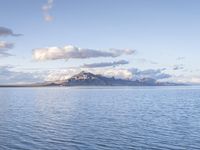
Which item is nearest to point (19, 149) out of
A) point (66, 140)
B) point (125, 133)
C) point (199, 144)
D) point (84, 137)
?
point (66, 140)

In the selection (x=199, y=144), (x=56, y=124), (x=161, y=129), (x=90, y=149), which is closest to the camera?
(x=90, y=149)

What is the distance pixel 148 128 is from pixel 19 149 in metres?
29.6

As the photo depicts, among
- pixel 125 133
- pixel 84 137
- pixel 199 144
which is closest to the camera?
pixel 199 144

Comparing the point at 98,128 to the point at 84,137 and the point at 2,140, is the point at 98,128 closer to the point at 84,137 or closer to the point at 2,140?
the point at 84,137

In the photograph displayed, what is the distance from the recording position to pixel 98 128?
67.8m

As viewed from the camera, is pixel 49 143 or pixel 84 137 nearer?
pixel 49 143

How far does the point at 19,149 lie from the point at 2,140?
294 inches

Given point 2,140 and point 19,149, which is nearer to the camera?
point 19,149

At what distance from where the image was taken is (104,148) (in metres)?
49.4

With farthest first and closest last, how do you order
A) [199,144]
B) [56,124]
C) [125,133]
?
[56,124], [125,133], [199,144]

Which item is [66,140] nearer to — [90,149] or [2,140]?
[90,149]

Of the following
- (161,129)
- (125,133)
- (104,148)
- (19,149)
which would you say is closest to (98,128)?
(125,133)

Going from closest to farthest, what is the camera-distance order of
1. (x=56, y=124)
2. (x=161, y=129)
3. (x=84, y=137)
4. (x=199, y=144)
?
(x=199, y=144), (x=84, y=137), (x=161, y=129), (x=56, y=124)

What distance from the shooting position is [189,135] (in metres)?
59.2
